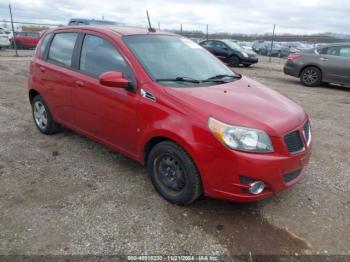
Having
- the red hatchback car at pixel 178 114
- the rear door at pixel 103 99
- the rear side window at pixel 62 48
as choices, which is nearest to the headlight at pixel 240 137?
the red hatchback car at pixel 178 114

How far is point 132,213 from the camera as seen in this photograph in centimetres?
323

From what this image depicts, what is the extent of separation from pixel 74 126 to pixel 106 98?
99 cm

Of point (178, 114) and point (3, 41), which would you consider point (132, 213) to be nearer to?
point (178, 114)

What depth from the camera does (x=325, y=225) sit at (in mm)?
A: 3188

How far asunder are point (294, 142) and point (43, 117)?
3800 millimetres

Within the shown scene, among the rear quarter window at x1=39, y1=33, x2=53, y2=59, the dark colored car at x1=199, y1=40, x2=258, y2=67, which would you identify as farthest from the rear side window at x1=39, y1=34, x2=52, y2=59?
the dark colored car at x1=199, y1=40, x2=258, y2=67

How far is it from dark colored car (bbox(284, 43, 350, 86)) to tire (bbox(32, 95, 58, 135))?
884 cm

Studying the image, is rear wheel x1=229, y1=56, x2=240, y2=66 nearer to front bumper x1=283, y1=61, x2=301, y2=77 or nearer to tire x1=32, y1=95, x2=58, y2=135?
front bumper x1=283, y1=61, x2=301, y2=77

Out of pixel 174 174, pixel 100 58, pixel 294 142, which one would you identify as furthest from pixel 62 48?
pixel 294 142

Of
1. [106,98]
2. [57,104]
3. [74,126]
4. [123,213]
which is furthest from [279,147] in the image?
[57,104]

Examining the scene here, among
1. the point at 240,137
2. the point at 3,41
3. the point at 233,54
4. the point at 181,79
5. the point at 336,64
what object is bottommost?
the point at 233,54

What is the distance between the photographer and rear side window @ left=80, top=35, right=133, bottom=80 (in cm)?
364

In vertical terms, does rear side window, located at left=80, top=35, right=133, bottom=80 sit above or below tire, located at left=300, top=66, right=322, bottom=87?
above

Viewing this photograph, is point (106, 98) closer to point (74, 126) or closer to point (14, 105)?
point (74, 126)
